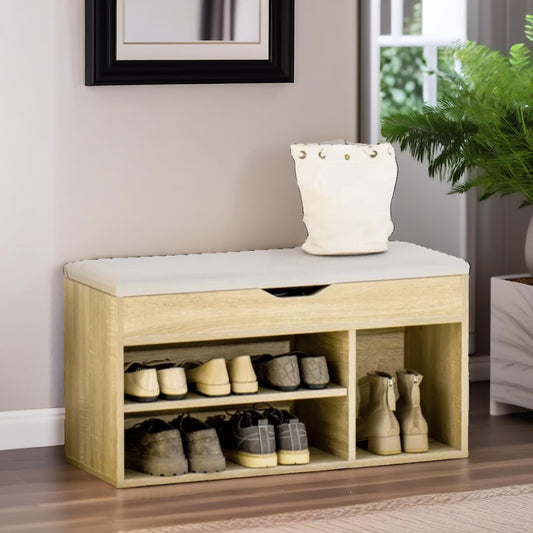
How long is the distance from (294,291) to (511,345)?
789 mm

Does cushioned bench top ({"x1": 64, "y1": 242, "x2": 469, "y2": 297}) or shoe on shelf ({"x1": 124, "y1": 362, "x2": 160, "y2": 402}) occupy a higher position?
cushioned bench top ({"x1": 64, "y1": 242, "x2": 469, "y2": 297})

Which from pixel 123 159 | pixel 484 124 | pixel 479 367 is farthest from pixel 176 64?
pixel 479 367

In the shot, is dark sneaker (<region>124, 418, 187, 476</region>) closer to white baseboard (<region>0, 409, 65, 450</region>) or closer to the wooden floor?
the wooden floor

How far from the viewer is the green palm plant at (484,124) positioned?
3.53 meters

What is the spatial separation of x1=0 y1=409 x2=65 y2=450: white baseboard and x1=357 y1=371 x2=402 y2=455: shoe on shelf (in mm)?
862

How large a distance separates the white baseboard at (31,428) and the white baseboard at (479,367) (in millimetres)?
1524

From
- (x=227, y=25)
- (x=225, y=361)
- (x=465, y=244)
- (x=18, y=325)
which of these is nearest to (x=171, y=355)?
(x=225, y=361)

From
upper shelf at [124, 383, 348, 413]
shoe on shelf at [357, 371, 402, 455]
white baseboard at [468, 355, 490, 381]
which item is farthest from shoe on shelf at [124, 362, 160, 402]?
white baseboard at [468, 355, 490, 381]

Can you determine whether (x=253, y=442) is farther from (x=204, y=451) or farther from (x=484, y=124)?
(x=484, y=124)

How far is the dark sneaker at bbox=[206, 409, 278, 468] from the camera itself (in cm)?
319

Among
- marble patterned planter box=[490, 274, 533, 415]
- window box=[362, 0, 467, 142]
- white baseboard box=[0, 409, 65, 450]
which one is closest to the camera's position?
white baseboard box=[0, 409, 65, 450]

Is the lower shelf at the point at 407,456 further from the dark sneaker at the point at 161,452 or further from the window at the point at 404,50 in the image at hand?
the window at the point at 404,50

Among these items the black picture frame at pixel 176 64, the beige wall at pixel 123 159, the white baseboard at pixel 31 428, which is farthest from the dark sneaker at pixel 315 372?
the black picture frame at pixel 176 64

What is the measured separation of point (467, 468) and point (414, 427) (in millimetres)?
181
